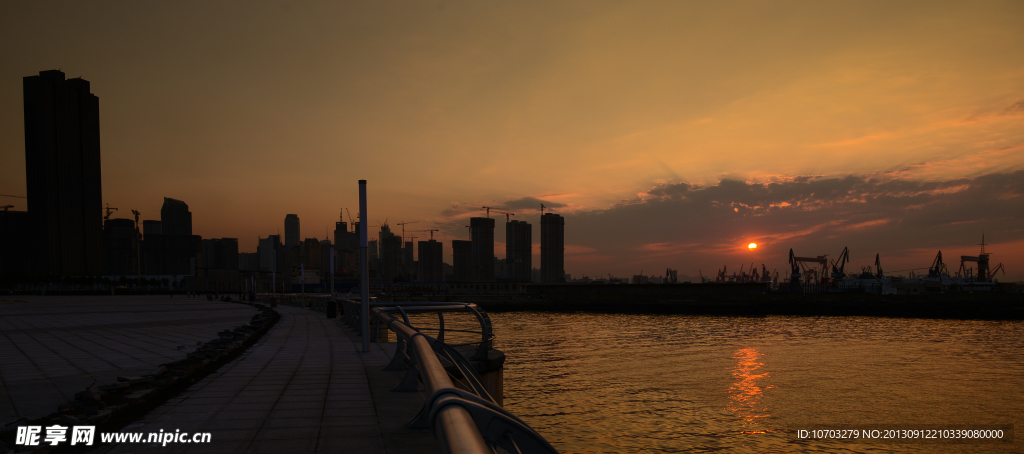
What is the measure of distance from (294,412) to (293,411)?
69mm

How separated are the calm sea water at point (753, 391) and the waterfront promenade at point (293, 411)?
693 cm

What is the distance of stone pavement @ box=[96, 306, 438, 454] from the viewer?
19.7 feet

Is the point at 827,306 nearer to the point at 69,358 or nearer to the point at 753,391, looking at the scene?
the point at 753,391

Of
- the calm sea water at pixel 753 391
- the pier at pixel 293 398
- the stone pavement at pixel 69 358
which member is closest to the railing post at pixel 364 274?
the pier at pixel 293 398

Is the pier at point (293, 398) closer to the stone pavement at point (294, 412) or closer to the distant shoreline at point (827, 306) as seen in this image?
the stone pavement at point (294, 412)

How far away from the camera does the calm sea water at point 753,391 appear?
51.6ft

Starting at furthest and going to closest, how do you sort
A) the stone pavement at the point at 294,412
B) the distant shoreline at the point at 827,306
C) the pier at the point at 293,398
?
the distant shoreline at the point at 827,306
the stone pavement at the point at 294,412
the pier at the point at 293,398

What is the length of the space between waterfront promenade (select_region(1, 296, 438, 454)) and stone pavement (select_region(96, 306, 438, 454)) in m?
0.01

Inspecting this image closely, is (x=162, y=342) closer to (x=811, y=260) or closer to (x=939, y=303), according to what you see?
(x=939, y=303)

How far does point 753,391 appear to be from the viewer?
74.3ft

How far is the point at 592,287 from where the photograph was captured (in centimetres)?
13025

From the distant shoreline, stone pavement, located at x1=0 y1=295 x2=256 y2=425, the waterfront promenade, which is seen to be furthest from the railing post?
the distant shoreline

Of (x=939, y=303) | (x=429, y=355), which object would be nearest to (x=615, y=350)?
(x=429, y=355)

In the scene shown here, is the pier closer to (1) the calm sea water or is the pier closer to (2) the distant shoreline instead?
(1) the calm sea water
